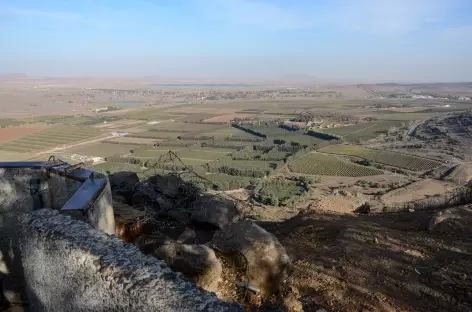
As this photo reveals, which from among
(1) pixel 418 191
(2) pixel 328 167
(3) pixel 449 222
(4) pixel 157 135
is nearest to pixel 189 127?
(4) pixel 157 135

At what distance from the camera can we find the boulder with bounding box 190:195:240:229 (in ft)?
40.3

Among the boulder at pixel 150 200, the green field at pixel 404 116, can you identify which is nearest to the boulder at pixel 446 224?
the boulder at pixel 150 200

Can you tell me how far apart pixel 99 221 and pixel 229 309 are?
186 inches

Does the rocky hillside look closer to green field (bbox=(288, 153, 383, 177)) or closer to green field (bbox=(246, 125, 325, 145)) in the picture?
green field (bbox=(288, 153, 383, 177))

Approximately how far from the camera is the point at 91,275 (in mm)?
5137

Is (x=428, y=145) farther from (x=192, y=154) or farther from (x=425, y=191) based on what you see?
(x=192, y=154)

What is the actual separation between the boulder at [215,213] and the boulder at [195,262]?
14.9 ft

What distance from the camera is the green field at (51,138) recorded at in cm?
6106

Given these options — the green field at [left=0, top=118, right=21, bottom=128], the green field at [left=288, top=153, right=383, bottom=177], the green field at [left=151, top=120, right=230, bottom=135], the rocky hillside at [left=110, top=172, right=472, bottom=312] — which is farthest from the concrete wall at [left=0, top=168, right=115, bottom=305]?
the green field at [left=0, top=118, right=21, bottom=128]

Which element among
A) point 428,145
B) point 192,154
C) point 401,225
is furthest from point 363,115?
point 401,225

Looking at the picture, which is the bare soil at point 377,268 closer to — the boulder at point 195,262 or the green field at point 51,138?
the boulder at point 195,262

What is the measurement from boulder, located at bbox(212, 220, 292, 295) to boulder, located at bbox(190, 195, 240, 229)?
388cm

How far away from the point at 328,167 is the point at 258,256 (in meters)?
46.1

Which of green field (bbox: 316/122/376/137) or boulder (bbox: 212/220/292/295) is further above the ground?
boulder (bbox: 212/220/292/295)
